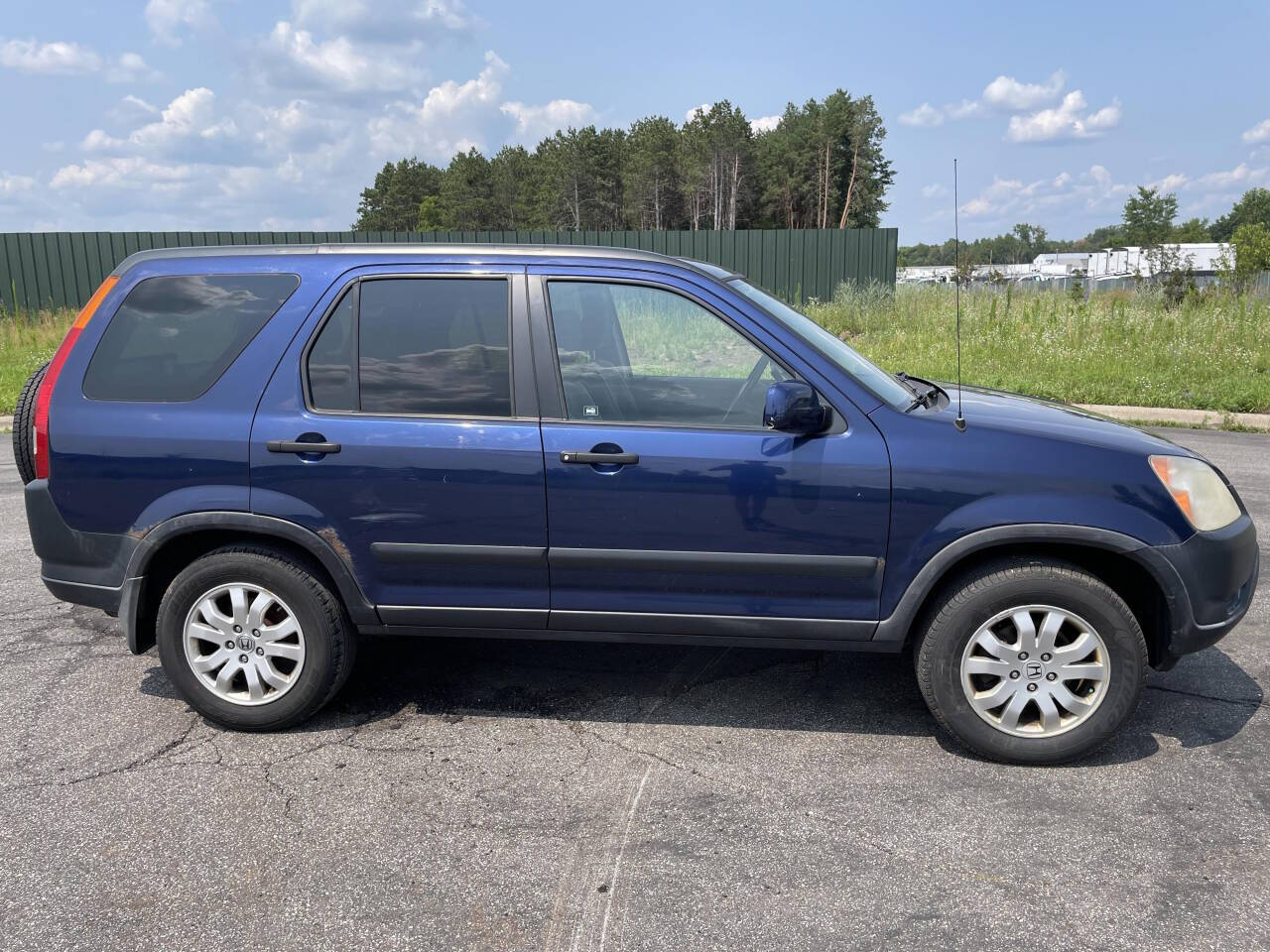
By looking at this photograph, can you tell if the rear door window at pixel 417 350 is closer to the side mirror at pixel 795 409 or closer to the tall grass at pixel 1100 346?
the side mirror at pixel 795 409

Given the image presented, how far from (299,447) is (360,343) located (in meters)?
0.47

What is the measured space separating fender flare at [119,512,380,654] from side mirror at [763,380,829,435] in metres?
1.73

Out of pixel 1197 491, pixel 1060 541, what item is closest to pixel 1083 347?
pixel 1197 491

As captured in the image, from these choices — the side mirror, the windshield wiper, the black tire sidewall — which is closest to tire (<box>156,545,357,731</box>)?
the black tire sidewall

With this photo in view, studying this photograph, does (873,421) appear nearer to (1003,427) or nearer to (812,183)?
(1003,427)

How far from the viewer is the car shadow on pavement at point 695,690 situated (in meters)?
3.97

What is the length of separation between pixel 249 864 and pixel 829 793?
192 cm

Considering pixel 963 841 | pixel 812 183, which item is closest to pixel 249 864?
pixel 963 841

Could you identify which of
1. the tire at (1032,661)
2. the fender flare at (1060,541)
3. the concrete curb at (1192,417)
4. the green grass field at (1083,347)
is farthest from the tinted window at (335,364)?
the green grass field at (1083,347)

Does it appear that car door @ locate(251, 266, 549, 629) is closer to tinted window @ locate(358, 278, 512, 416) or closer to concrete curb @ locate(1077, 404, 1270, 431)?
tinted window @ locate(358, 278, 512, 416)

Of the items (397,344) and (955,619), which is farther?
(397,344)

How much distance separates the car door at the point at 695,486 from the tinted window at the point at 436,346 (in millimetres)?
182

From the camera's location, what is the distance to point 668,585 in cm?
364

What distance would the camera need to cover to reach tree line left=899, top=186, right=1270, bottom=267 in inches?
189
